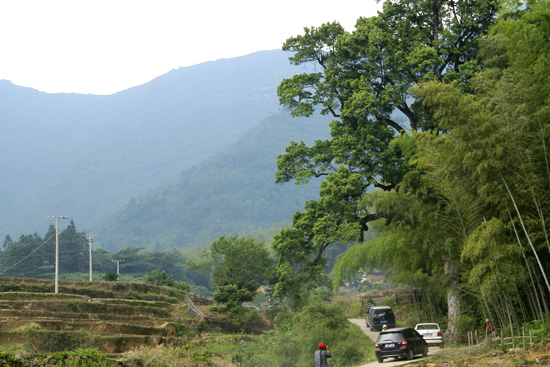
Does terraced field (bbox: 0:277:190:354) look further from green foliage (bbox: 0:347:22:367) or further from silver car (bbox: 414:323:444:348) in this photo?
green foliage (bbox: 0:347:22:367)

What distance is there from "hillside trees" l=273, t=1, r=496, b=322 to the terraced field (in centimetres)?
824

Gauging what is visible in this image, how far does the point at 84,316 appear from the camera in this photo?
117 ft

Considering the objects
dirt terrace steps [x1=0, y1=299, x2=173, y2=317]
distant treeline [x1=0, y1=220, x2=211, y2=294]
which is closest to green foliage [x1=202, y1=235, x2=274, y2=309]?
dirt terrace steps [x1=0, y1=299, x2=173, y2=317]

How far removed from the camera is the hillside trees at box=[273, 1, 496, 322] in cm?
2703

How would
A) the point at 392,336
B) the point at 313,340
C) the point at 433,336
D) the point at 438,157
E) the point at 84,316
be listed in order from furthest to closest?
the point at 84,316, the point at 433,336, the point at 313,340, the point at 392,336, the point at 438,157

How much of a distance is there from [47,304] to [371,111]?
23262mm

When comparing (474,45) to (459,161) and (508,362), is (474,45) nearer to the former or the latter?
(459,161)

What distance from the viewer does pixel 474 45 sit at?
27875 millimetres

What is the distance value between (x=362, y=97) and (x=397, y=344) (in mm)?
11526

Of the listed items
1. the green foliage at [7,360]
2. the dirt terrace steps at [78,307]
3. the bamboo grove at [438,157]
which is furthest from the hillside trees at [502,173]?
the dirt terrace steps at [78,307]

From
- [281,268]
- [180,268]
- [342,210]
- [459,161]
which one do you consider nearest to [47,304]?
[281,268]

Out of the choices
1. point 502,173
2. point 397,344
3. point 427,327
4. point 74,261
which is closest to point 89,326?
point 427,327

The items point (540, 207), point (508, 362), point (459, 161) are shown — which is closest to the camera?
point (508, 362)

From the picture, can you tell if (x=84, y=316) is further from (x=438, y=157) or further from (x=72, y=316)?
(x=438, y=157)
